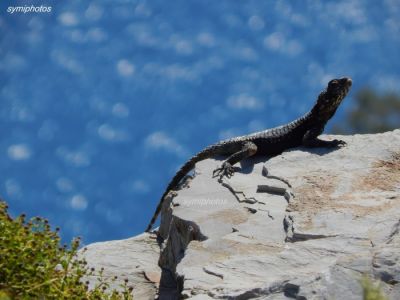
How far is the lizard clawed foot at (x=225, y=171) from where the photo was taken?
10453mm

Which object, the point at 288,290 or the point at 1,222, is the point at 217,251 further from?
the point at 1,222

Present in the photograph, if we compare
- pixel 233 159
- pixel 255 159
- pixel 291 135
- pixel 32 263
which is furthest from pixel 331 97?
pixel 32 263

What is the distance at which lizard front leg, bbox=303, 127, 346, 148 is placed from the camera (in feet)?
35.8

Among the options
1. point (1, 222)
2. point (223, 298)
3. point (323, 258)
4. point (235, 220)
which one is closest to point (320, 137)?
point (235, 220)

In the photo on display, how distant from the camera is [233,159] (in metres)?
11.0

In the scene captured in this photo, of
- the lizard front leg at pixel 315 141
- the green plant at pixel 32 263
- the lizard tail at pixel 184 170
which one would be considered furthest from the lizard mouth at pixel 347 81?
the green plant at pixel 32 263

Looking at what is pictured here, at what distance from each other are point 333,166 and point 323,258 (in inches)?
129

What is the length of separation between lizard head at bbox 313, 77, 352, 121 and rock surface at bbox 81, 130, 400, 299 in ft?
1.48

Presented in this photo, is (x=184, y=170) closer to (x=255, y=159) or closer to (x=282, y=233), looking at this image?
(x=255, y=159)

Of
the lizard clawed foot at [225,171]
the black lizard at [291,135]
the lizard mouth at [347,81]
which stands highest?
the lizard mouth at [347,81]


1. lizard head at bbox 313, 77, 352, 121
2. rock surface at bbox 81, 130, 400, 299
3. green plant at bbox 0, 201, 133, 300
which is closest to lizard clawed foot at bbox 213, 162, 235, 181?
rock surface at bbox 81, 130, 400, 299

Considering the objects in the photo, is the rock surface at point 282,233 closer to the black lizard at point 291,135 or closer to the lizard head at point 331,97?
the black lizard at point 291,135

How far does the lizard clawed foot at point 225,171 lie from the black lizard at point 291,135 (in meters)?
0.64

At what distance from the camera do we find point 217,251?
24.7 ft
